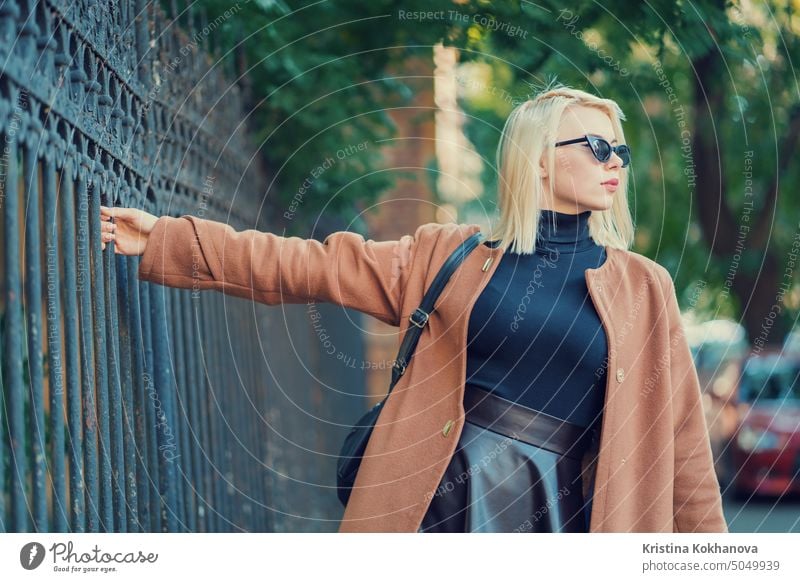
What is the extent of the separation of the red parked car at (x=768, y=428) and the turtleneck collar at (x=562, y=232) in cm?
753

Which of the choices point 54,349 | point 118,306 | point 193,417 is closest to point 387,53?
point 193,417

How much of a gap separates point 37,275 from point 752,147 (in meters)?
9.93

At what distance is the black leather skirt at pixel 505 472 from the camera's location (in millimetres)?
2875

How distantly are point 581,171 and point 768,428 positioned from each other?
25.7 ft

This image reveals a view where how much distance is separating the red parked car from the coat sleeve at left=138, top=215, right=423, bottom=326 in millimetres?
7844

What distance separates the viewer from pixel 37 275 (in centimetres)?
221

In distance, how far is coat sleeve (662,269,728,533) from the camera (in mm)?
3025

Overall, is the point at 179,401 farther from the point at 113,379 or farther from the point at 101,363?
the point at 101,363

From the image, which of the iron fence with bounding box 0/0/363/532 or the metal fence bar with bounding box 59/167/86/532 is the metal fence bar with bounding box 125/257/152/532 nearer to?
the iron fence with bounding box 0/0/363/532

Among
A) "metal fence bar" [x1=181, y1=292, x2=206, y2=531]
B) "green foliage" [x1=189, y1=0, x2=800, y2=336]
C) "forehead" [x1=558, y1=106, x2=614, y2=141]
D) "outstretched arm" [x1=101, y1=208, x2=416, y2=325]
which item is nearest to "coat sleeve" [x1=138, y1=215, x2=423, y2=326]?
"outstretched arm" [x1=101, y1=208, x2=416, y2=325]

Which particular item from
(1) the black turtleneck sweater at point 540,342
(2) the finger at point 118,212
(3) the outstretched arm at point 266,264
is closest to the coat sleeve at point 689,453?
(1) the black turtleneck sweater at point 540,342

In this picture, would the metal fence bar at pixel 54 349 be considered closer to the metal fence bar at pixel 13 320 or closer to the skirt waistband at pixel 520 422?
the metal fence bar at pixel 13 320
